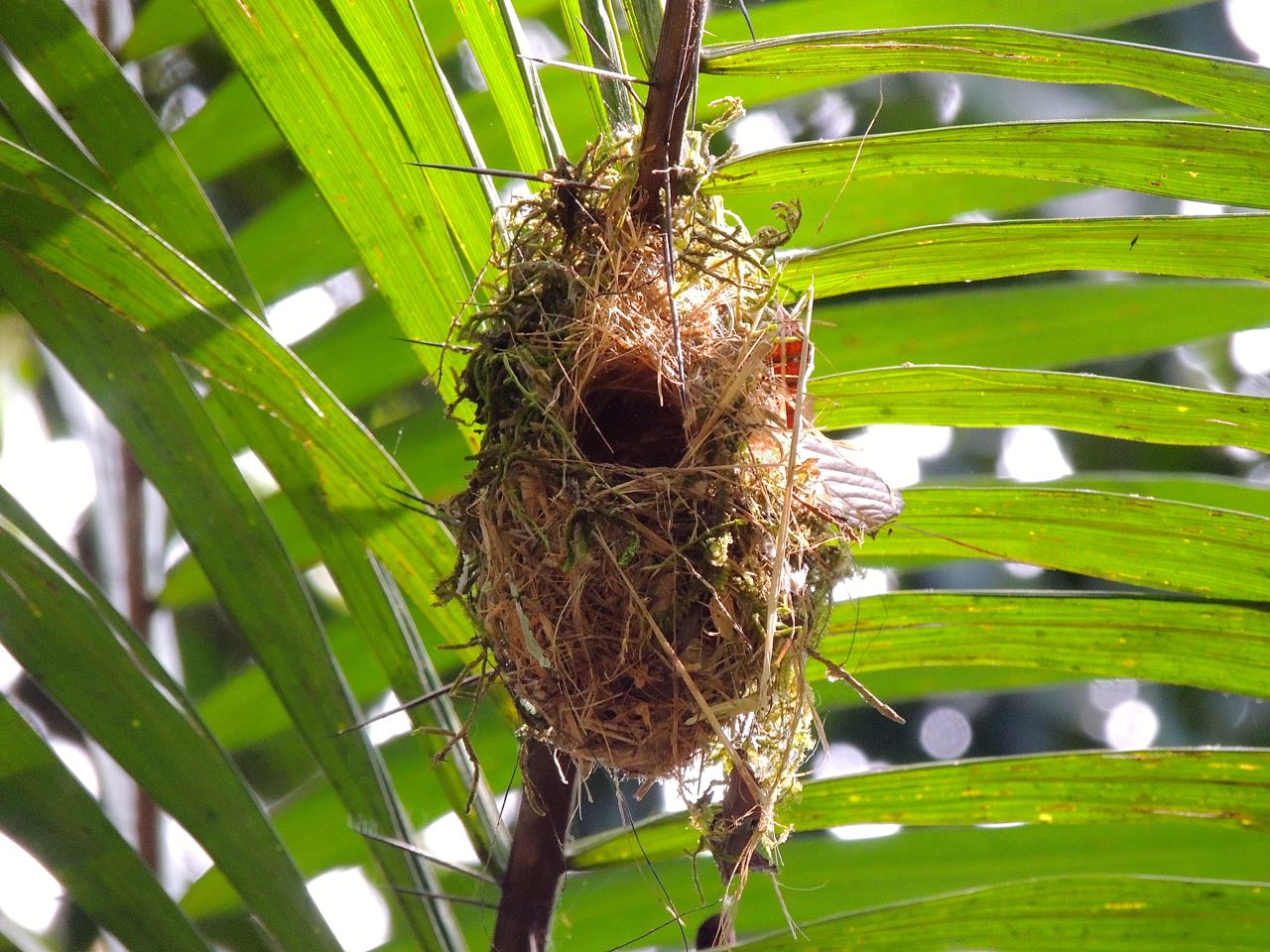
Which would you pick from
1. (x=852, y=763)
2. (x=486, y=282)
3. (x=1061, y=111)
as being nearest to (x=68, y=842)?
(x=486, y=282)

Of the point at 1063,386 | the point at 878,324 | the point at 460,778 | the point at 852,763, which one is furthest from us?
the point at 852,763

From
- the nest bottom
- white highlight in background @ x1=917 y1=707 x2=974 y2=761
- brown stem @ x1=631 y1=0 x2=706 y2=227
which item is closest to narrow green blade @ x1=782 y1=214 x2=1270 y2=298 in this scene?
brown stem @ x1=631 y1=0 x2=706 y2=227

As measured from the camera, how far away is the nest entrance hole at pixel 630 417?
3.09 feet

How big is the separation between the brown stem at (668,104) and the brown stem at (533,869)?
1.65 feet

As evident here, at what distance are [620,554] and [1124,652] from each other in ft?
1.67

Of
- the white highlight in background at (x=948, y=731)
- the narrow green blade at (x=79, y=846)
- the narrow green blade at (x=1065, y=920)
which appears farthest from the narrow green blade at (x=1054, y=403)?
the white highlight in background at (x=948, y=731)

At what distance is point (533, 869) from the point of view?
98 centimetres

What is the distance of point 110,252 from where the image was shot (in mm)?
842

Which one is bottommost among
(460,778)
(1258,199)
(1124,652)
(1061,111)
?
(460,778)

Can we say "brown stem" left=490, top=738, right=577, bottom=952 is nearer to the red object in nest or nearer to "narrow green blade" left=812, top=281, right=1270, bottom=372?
the red object in nest

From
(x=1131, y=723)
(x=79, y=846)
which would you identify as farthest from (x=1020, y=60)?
(x=1131, y=723)

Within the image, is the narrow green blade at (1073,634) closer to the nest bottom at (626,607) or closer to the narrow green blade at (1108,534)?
the narrow green blade at (1108,534)

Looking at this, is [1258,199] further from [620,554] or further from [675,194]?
[620,554]

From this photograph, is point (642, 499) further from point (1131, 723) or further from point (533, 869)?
point (1131, 723)
